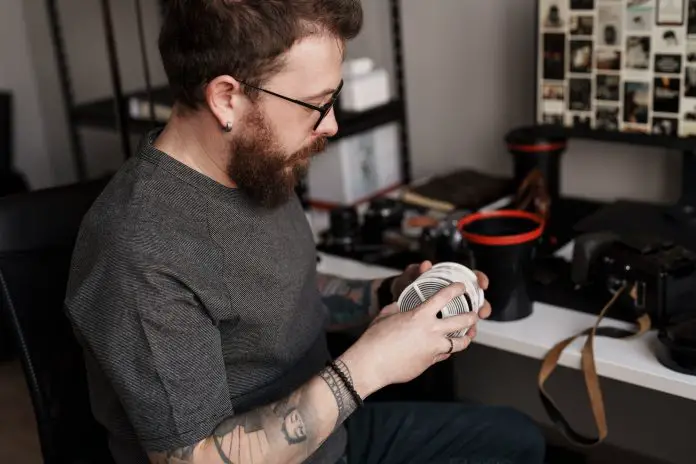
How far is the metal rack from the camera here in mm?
1949

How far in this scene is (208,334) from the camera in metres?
1.01

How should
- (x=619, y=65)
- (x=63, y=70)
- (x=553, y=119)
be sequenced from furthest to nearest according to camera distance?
(x=63, y=70) < (x=553, y=119) < (x=619, y=65)

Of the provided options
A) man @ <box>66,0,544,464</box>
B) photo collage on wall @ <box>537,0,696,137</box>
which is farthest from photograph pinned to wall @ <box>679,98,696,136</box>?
man @ <box>66,0,544,464</box>

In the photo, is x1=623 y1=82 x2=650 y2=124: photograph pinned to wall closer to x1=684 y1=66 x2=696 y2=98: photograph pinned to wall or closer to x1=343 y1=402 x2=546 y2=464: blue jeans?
x1=684 y1=66 x2=696 y2=98: photograph pinned to wall

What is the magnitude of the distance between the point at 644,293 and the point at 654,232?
0.82ft

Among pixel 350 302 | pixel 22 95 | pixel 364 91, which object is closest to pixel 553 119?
pixel 364 91

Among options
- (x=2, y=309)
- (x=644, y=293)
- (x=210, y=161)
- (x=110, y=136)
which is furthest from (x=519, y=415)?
(x=110, y=136)

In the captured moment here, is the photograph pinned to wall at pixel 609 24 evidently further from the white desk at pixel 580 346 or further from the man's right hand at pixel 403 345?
the man's right hand at pixel 403 345

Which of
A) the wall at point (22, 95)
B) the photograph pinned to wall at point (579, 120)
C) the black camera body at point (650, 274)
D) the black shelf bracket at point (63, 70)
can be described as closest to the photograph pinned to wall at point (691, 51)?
the photograph pinned to wall at point (579, 120)

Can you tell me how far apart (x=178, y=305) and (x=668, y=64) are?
3.30 feet

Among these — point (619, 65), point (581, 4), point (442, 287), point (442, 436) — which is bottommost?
point (442, 436)

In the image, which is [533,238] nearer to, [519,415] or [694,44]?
[519,415]

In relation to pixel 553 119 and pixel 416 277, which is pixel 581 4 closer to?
pixel 553 119

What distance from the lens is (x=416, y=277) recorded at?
51.0 inches
